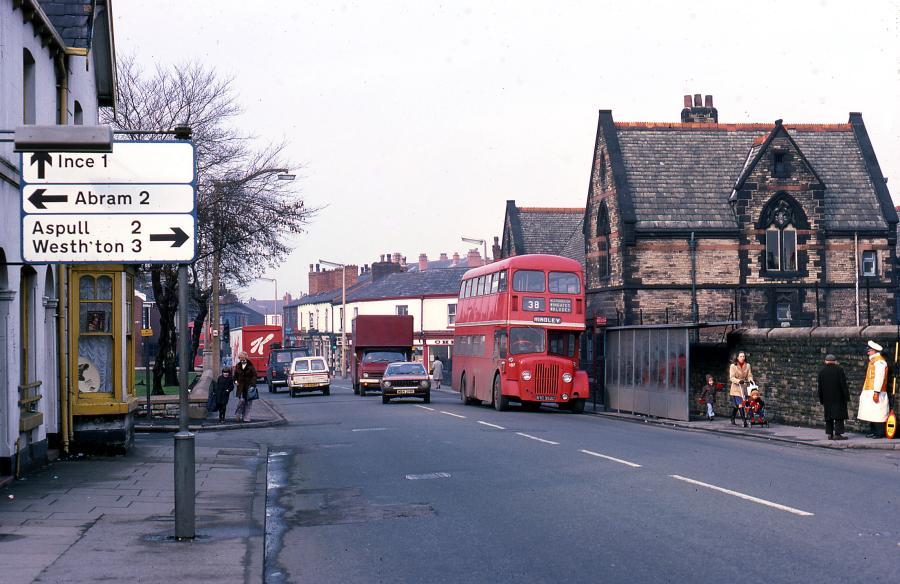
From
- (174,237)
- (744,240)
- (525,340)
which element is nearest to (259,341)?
(744,240)

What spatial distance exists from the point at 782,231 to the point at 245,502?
3639 centimetres

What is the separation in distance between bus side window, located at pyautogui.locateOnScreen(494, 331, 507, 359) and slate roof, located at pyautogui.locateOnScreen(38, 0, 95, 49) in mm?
18251

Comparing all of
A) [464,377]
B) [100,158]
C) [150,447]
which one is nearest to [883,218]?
[464,377]

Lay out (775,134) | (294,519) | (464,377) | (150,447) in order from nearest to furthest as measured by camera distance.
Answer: (294,519) < (150,447) < (464,377) < (775,134)

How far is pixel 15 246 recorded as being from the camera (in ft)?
48.9

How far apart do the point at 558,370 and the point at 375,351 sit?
17.6 metres

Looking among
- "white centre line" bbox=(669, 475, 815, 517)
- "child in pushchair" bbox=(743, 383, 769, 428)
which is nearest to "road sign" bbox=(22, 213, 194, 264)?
"white centre line" bbox=(669, 475, 815, 517)

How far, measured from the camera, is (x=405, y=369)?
133 ft

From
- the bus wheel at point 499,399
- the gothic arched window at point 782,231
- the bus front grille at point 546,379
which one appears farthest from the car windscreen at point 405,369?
the gothic arched window at point 782,231

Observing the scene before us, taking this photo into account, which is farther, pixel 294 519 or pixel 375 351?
pixel 375 351

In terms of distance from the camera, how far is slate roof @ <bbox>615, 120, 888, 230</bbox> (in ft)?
148

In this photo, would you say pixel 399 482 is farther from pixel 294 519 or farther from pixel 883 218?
pixel 883 218

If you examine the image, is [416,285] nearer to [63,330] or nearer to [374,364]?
[374,364]

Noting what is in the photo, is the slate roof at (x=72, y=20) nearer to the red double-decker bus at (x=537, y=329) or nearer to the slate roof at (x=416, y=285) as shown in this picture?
the red double-decker bus at (x=537, y=329)
